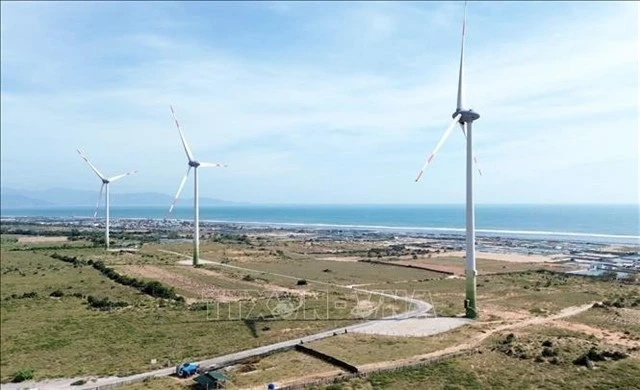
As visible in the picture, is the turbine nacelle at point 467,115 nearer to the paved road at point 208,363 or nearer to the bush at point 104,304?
the paved road at point 208,363

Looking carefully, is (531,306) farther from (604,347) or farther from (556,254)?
(556,254)

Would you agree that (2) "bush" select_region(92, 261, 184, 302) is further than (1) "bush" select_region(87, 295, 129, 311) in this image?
Yes

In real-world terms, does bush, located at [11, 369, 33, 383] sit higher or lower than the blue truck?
lower

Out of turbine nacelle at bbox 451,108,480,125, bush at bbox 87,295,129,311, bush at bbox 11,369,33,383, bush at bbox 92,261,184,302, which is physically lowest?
bush at bbox 11,369,33,383

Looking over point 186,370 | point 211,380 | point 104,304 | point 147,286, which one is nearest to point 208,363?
point 186,370

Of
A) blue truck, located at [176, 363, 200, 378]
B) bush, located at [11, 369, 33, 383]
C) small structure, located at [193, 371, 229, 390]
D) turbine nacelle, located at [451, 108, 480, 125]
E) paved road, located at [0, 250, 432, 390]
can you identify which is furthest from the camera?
turbine nacelle, located at [451, 108, 480, 125]

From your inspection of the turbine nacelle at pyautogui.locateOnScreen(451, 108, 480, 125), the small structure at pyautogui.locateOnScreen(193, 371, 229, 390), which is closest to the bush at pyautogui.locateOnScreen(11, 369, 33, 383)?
the small structure at pyautogui.locateOnScreen(193, 371, 229, 390)

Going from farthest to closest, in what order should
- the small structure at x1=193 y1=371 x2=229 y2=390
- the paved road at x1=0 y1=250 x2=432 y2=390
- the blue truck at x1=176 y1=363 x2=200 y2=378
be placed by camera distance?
the blue truck at x1=176 y1=363 x2=200 y2=378, the paved road at x1=0 y1=250 x2=432 y2=390, the small structure at x1=193 y1=371 x2=229 y2=390

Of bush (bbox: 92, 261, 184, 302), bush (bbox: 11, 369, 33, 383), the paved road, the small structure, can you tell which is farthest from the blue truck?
bush (bbox: 92, 261, 184, 302)

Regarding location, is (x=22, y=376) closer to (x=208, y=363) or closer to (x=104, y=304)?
(x=208, y=363)

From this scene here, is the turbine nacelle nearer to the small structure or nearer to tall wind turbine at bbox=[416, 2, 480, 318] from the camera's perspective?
tall wind turbine at bbox=[416, 2, 480, 318]
